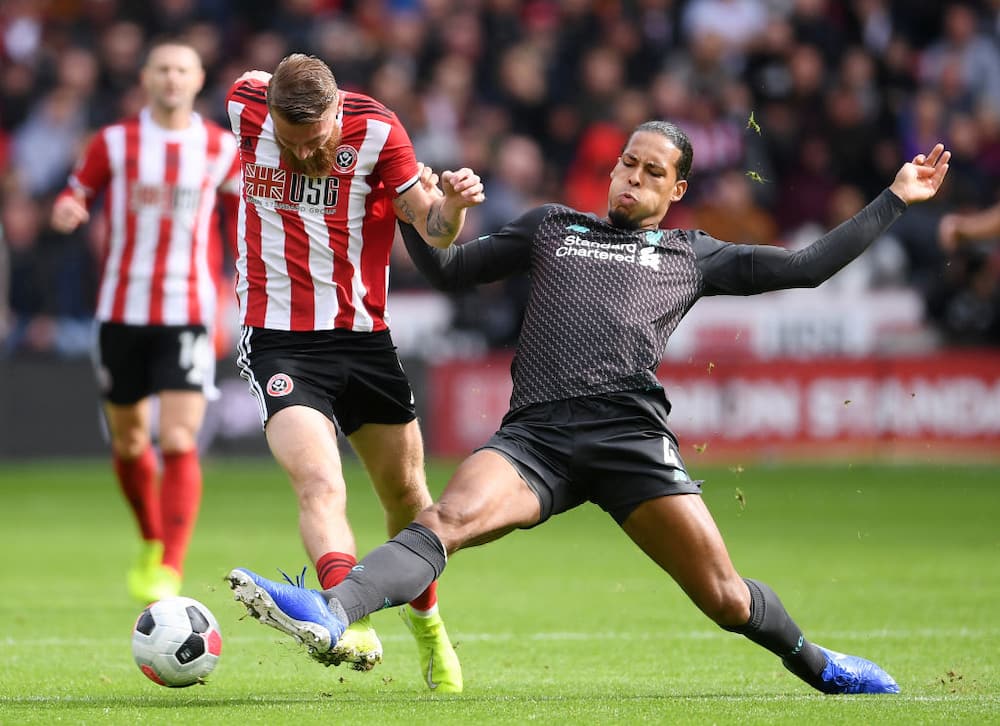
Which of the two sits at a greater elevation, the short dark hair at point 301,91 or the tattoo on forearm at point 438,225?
the short dark hair at point 301,91

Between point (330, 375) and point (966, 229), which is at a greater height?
point (966, 229)

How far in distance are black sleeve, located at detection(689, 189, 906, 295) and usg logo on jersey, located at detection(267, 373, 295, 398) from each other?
4.75ft

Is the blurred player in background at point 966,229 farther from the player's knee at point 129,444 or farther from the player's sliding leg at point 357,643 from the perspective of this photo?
the player's knee at point 129,444

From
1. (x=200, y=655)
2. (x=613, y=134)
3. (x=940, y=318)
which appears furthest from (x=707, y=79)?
(x=200, y=655)

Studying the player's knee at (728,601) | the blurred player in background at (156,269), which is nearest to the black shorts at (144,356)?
the blurred player in background at (156,269)

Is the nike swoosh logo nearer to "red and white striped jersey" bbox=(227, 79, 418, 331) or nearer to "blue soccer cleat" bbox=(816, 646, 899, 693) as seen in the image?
"red and white striped jersey" bbox=(227, 79, 418, 331)

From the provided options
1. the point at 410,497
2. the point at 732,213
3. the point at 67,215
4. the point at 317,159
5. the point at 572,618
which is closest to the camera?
the point at 317,159

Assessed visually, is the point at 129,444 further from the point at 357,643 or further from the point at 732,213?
the point at 732,213

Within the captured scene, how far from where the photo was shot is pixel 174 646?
5.47m

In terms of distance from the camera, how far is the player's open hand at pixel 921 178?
5637mm

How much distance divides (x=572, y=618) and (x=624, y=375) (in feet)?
8.72

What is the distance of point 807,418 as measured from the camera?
1559 cm

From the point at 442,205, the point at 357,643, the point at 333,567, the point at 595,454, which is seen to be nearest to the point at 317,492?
the point at 333,567

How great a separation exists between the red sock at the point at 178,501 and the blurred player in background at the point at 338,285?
8.06 feet
